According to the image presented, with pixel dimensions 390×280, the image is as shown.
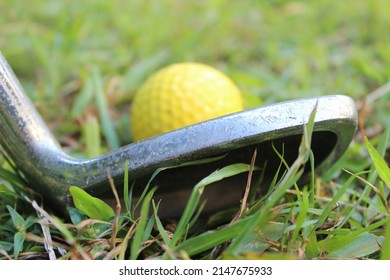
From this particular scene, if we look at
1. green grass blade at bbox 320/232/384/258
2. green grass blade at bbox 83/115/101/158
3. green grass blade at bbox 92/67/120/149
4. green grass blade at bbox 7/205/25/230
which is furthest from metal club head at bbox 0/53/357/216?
green grass blade at bbox 92/67/120/149

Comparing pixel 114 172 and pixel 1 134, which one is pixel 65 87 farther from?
pixel 114 172

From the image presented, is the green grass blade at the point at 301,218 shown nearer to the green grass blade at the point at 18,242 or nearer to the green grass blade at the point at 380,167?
the green grass blade at the point at 380,167

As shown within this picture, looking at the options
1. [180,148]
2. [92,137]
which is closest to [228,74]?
[92,137]

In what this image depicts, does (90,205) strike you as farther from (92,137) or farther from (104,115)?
(104,115)

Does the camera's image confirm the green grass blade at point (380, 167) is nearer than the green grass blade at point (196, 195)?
No

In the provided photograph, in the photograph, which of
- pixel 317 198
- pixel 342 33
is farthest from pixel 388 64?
pixel 317 198

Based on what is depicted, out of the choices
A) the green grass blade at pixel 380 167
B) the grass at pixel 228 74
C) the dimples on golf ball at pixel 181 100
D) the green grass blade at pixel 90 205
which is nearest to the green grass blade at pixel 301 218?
the grass at pixel 228 74
